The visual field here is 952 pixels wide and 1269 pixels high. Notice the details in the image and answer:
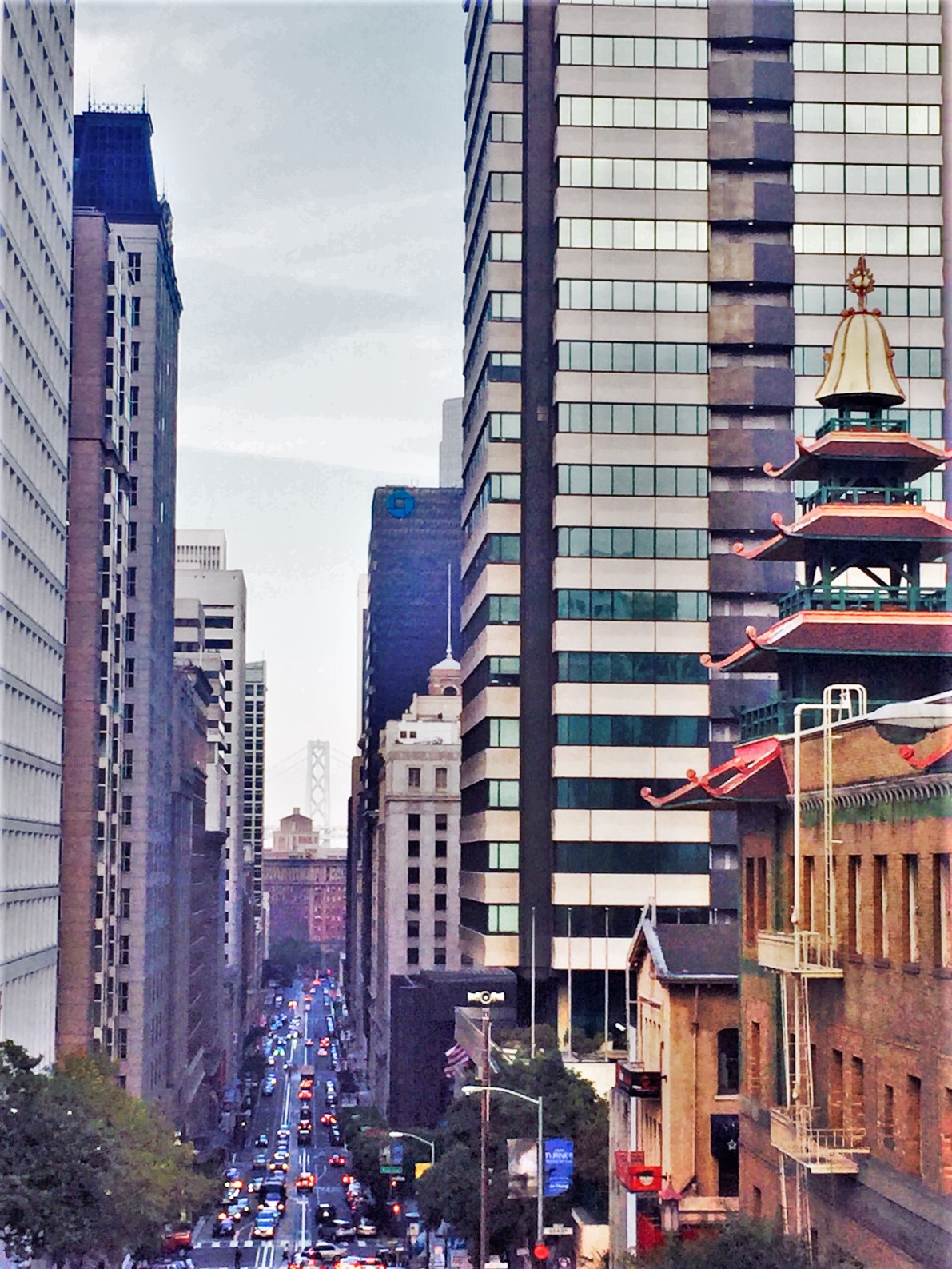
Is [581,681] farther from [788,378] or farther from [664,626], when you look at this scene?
[788,378]

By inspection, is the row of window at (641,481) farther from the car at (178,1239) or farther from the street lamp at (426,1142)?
the car at (178,1239)

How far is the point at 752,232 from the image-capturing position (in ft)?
359

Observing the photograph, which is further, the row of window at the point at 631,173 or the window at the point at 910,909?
the row of window at the point at 631,173

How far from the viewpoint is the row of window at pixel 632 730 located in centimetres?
10612

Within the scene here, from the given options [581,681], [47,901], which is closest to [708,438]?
[581,681]

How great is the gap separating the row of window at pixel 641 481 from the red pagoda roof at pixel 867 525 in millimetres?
52580

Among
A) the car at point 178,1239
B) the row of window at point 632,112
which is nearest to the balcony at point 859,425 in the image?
the row of window at point 632,112

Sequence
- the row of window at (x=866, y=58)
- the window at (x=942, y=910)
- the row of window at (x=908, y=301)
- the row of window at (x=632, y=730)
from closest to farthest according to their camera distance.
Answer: the window at (x=942, y=910) → the row of window at (x=632, y=730) → the row of window at (x=908, y=301) → the row of window at (x=866, y=58)

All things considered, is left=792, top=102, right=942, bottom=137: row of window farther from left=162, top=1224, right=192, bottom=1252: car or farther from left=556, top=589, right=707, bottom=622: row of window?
left=162, top=1224, right=192, bottom=1252: car

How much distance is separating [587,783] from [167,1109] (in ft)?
199

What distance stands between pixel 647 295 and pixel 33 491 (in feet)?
116

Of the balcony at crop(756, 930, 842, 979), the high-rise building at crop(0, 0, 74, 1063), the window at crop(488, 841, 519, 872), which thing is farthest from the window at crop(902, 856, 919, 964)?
the window at crop(488, 841, 519, 872)

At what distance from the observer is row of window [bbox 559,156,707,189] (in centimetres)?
10819

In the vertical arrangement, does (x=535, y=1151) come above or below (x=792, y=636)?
below
